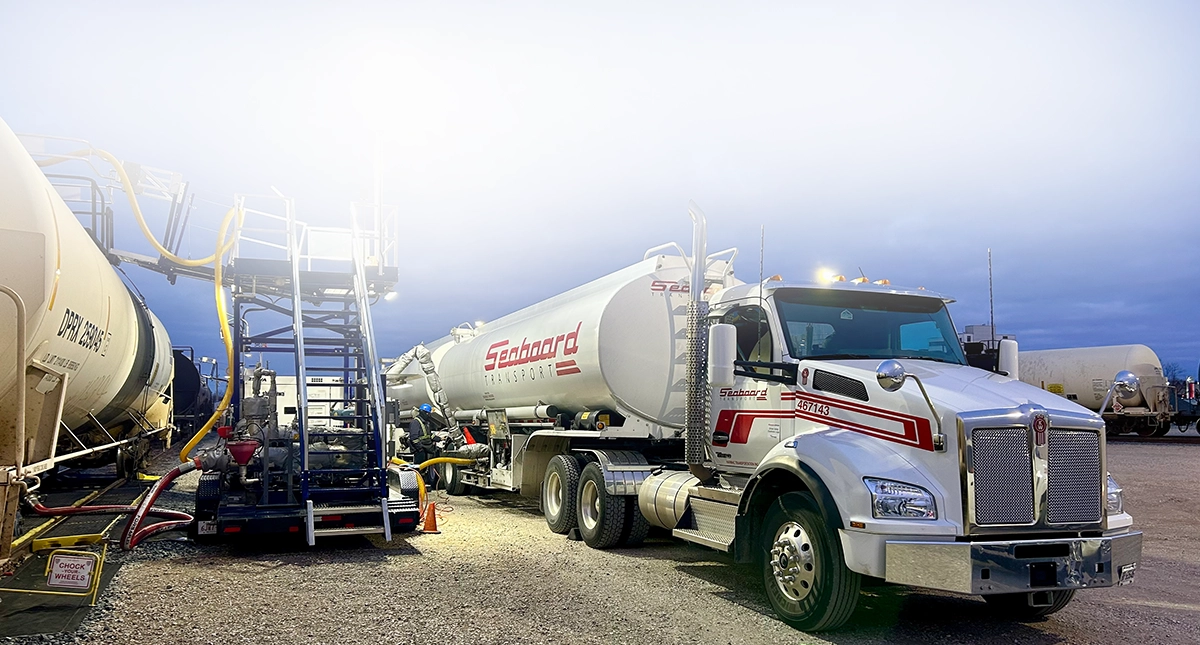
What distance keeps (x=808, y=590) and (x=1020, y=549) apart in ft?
4.79

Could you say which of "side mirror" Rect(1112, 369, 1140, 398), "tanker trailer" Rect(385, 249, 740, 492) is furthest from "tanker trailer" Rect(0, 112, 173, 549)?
"side mirror" Rect(1112, 369, 1140, 398)

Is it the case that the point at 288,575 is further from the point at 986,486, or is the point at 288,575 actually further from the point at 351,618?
the point at 986,486

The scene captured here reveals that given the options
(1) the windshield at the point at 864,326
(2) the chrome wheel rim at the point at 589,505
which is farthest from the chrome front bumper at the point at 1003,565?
(2) the chrome wheel rim at the point at 589,505

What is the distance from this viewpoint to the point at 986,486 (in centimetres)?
564

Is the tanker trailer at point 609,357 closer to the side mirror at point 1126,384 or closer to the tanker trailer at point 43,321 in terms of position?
the side mirror at point 1126,384

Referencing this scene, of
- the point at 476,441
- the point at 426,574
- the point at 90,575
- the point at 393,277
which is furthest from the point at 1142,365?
the point at 90,575

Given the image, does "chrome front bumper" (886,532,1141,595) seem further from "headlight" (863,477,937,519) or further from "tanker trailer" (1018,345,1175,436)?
"tanker trailer" (1018,345,1175,436)

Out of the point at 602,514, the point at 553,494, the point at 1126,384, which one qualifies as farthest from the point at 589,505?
the point at 1126,384

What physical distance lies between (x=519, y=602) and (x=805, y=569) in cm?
239

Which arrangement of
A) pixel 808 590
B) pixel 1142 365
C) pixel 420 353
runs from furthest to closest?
pixel 1142 365 < pixel 420 353 < pixel 808 590

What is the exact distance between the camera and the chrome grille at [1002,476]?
5629 mm

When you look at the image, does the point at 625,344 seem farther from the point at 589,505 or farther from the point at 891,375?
the point at 891,375

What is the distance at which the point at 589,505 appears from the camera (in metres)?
10.0

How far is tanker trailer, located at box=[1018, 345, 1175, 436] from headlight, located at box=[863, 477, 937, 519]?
1025 inches
